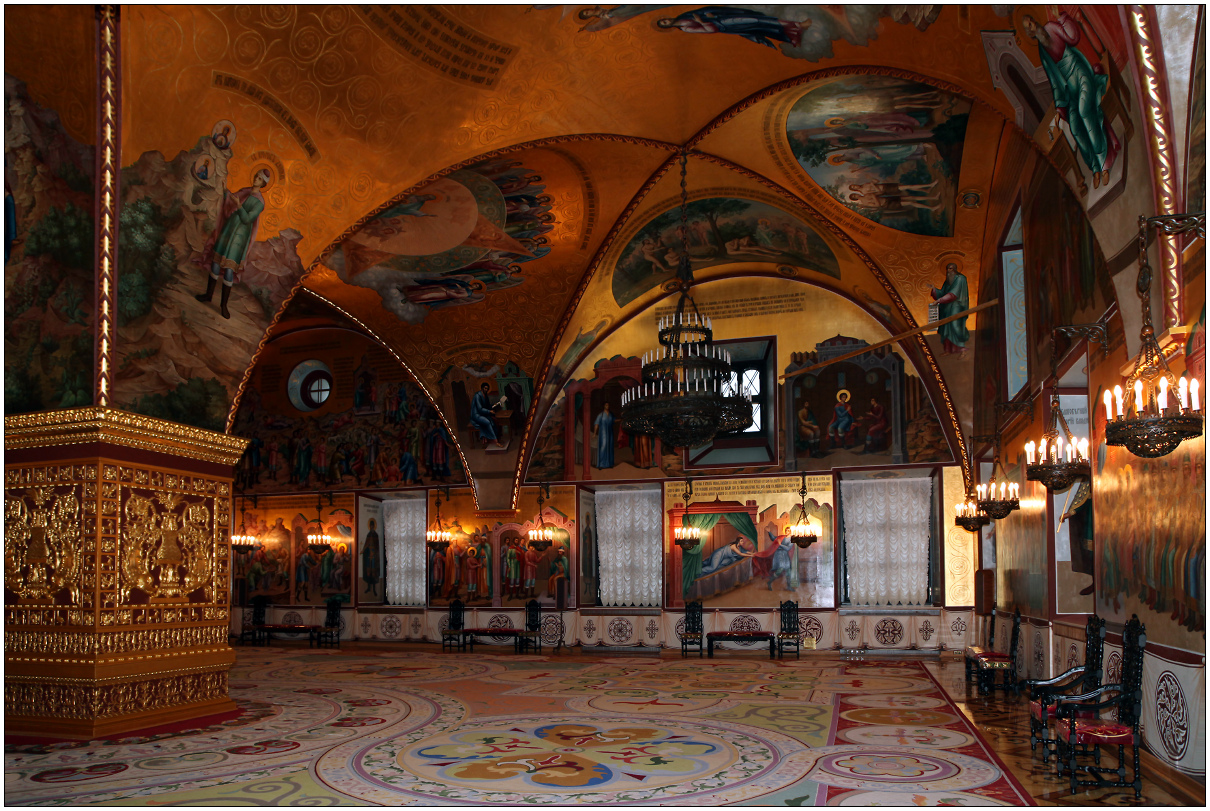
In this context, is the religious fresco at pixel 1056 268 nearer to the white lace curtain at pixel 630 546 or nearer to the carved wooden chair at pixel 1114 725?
the carved wooden chair at pixel 1114 725

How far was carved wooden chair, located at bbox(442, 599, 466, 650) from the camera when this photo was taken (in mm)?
20406

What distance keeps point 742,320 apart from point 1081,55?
508 inches

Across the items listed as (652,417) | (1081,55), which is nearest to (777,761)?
(652,417)

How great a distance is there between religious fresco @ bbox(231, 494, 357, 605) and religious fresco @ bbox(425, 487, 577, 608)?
2444 millimetres

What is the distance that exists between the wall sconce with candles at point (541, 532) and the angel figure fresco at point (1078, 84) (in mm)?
14716

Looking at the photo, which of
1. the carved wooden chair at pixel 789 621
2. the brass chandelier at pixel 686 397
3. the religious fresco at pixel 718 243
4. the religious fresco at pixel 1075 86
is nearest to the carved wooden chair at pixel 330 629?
the religious fresco at pixel 718 243

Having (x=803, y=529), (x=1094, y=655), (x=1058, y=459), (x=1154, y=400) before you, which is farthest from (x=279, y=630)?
(x=1154, y=400)

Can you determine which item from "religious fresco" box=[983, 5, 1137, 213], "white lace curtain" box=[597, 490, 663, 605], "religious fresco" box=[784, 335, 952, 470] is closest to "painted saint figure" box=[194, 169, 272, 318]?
"religious fresco" box=[983, 5, 1137, 213]

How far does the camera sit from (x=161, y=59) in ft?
29.1

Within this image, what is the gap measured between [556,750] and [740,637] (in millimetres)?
10129

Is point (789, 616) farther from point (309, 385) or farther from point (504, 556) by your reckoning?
point (309, 385)

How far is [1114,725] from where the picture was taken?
6.71m

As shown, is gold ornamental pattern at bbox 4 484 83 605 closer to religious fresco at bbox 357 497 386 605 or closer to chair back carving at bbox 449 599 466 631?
chair back carving at bbox 449 599 466 631

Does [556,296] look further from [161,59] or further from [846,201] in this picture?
[161,59]
